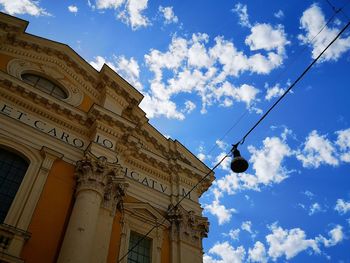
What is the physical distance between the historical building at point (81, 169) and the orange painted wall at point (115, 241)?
0.04 metres

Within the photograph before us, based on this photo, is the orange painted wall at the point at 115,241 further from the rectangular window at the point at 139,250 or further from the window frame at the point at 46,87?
the window frame at the point at 46,87

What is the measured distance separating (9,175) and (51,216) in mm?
2128

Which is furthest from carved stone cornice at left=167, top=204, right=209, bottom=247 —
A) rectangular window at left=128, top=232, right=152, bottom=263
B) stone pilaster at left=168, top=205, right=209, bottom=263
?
rectangular window at left=128, top=232, right=152, bottom=263

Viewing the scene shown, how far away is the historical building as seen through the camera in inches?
466

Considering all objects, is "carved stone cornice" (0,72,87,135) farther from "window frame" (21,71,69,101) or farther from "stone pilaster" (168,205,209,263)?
"stone pilaster" (168,205,209,263)

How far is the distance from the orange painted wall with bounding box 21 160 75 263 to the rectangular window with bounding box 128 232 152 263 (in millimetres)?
2665

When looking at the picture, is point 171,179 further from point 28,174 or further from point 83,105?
point 28,174

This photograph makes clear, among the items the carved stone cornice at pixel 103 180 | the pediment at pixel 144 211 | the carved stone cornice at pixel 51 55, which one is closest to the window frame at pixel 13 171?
the carved stone cornice at pixel 103 180

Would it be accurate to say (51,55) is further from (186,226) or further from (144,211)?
(186,226)

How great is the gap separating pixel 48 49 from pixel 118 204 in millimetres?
8327

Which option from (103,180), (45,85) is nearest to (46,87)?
(45,85)

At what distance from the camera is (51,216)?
1223 centimetres

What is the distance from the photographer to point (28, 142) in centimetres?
1368

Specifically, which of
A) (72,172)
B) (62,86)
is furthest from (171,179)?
(62,86)
